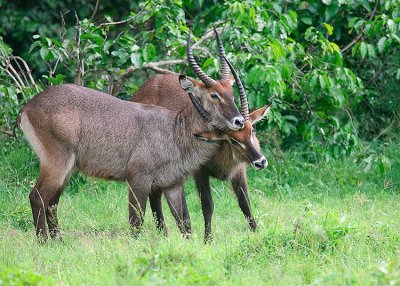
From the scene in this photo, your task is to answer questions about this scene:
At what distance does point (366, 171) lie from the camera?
755 cm

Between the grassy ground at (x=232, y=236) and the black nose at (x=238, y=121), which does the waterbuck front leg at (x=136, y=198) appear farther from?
the black nose at (x=238, y=121)

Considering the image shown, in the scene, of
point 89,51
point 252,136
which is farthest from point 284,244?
point 89,51

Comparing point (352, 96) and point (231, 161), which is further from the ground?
point (231, 161)

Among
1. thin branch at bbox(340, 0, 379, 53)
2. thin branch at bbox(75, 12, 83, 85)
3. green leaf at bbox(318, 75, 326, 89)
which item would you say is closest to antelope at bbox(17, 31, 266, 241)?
thin branch at bbox(75, 12, 83, 85)

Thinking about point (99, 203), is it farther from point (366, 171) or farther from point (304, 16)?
point (304, 16)

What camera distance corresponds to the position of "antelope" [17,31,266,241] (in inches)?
241

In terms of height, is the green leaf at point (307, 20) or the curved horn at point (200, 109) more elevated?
the curved horn at point (200, 109)

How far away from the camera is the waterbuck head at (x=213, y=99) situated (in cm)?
608

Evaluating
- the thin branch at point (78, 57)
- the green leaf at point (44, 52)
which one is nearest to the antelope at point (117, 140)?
the green leaf at point (44, 52)

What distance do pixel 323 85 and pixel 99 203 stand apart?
86.2 inches

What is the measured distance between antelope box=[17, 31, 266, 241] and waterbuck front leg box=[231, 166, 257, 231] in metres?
0.26

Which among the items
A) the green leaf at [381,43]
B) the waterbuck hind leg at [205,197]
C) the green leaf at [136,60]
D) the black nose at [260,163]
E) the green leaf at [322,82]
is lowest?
the waterbuck hind leg at [205,197]

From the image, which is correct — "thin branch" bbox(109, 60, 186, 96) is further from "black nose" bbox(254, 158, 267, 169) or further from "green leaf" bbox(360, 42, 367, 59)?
"black nose" bbox(254, 158, 267, 169)

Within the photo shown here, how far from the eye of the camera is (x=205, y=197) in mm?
6391
